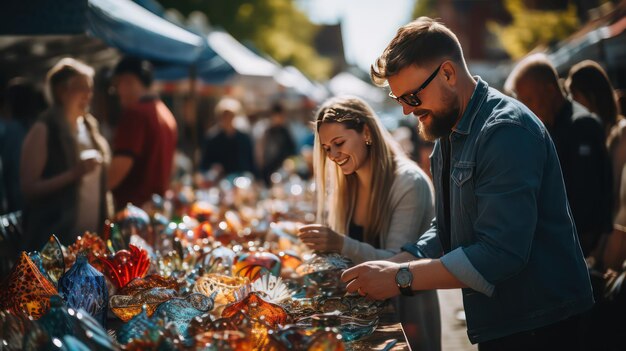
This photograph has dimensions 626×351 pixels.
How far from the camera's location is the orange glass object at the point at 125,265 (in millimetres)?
2256

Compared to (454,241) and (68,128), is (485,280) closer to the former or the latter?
(454,241)

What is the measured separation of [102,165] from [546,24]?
48.9ft

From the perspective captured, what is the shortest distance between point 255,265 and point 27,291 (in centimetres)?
78

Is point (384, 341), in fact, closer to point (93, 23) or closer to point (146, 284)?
point (146, 284)

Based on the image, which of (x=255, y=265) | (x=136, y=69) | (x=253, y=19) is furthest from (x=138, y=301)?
(x=253, y=19)

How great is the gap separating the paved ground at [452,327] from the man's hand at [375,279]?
287 cm

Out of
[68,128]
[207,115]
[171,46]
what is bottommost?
[207,115]

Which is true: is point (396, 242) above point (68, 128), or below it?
below

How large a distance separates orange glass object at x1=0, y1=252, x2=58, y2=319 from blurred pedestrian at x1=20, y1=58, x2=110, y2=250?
5.06 ft

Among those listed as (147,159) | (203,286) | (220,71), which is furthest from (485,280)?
(220,71)

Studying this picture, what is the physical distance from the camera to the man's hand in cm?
192

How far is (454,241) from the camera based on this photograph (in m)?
2.05

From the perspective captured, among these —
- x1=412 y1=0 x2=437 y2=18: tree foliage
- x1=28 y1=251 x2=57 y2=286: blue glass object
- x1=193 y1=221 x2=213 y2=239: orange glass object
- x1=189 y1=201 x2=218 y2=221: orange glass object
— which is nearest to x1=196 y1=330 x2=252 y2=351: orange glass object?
x1=28 y1=251 x2=57 y2=286: blue glass object

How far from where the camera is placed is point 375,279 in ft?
6.37
